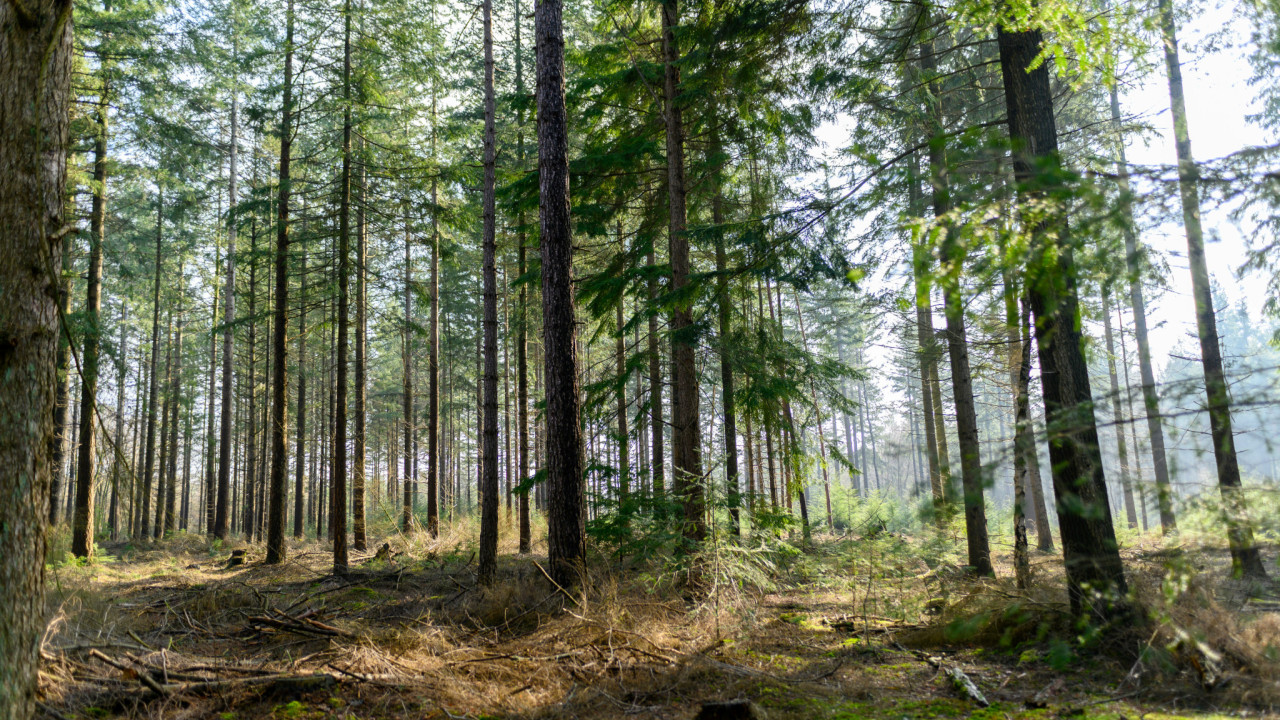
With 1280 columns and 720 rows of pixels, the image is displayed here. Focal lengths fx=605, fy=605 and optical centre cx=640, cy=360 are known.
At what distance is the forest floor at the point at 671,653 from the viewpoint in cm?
407

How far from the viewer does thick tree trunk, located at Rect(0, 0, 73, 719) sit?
288cm

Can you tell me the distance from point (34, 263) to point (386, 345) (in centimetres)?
3273

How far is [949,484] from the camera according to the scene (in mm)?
2318

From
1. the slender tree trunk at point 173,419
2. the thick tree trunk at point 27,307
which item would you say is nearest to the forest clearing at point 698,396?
the thick tree trunk at point 27,307

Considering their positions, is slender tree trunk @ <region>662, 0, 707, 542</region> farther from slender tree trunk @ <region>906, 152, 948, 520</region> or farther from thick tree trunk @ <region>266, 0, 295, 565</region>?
thick tree trunk @ <region>266, 0, 295, 565</region>

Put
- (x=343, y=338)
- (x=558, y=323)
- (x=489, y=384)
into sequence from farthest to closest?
(x=343, y=338) → (x=489, y=384) → (x=558, y=323)

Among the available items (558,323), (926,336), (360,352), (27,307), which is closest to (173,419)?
→ (360,352)

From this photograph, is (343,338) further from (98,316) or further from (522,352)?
(98,316)

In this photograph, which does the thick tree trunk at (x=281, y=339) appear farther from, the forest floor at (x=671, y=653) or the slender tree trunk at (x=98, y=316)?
the forest floor at (x=671, y=653)

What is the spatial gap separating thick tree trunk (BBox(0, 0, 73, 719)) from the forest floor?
46.9 inches

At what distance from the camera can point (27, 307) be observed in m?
2.99

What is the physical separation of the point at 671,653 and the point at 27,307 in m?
4.88

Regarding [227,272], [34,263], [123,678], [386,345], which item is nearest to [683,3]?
[34,263]

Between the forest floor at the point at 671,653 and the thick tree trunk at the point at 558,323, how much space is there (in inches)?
23.8
